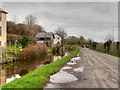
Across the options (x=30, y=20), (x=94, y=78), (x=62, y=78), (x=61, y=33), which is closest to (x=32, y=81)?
(x=62, y=78)

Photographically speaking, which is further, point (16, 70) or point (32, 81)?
point (16, 70)

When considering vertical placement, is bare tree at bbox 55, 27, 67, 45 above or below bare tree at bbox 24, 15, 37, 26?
below

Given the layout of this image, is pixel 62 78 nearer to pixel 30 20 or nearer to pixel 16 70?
pixel 16 70

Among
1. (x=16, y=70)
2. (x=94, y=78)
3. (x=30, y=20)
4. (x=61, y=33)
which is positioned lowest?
(x=16, y=70)

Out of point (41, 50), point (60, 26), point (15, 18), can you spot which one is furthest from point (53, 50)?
point (60, 26)

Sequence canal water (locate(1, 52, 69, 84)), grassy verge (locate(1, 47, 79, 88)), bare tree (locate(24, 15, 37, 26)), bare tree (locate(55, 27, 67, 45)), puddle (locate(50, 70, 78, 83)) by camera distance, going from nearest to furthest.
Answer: grassy verge (locate(1, 47, 79, 88)) < puddle (locate(50, 70, 78, 83)) < canal water (locate(1, 52, 69, 84)) < bare tree (locate(24, 15, 37, 26)) < bare tree (locate(55, 27, 67, 45))

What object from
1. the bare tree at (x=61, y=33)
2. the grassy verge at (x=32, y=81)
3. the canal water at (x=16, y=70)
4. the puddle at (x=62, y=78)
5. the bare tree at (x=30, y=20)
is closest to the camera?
the grassy verge at (x=32, y=81)

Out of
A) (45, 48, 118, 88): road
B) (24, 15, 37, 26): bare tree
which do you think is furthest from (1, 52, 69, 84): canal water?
(24, 15, 37, 26): bare tree

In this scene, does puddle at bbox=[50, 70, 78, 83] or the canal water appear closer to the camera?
puddle at bbox=[50, 70, 78, 83]

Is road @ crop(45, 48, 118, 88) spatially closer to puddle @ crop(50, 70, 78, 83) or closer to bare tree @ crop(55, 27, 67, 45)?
puddle @ crop(50, 70, 78, 83)

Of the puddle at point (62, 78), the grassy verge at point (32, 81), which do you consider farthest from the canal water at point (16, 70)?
the puddle at point (62, 78)

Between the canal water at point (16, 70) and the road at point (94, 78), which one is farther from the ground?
the road at point (94, 78)

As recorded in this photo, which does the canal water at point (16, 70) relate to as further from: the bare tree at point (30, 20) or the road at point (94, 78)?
the bare tree at point (30, 20)

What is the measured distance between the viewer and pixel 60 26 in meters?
57.3
